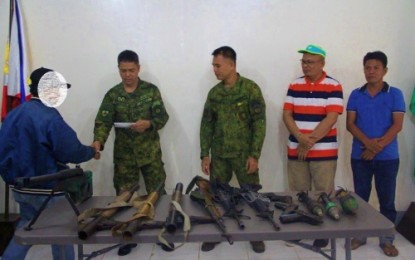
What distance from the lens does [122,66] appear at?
302 centimetres

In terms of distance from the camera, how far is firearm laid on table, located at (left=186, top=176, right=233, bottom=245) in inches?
70.2

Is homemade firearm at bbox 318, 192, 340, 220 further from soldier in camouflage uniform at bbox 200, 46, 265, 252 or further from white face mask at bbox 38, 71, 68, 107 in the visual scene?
white face mask at bbox 38, 71, 68, 107

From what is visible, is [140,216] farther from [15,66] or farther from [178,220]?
[15,66]

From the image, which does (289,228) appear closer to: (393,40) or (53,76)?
(53,76)

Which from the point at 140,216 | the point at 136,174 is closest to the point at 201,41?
the point at 136,174

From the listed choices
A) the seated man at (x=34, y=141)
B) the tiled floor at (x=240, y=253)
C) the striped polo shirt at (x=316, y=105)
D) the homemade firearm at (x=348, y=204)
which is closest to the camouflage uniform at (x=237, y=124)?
the striped polo shirt at (x=316, y=105)

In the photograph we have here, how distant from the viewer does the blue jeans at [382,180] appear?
304 centimetres

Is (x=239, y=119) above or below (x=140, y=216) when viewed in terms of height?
above

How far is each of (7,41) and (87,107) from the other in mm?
885

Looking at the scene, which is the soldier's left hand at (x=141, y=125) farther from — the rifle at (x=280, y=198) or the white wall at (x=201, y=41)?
the rifle at (x=280, y=198)

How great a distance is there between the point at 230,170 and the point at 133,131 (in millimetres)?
875

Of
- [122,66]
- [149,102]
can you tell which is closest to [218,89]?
[149,102]

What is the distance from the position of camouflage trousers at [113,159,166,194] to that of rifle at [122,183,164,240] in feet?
3.39

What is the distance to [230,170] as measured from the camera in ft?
10.7
